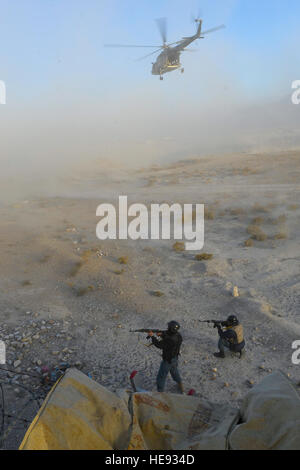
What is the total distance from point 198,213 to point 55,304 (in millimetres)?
12473

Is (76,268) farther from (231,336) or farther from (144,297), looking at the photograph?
(231,336)

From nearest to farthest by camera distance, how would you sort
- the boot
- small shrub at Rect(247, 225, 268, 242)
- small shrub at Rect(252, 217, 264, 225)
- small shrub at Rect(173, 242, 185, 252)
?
the boot, small shrub at Rect(173, 242, 185, 252), small shrub at Rect(247, 225, 268, 242), small shrub at Rect(252, 217, 264, 225)

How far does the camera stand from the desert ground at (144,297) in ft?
23.1

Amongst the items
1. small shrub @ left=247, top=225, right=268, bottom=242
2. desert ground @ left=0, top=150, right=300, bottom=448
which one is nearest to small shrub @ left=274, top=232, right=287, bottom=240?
desert ground @ left=0, top=150, right=300, bottom=448

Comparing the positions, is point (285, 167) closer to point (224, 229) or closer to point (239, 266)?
point (224, 229)


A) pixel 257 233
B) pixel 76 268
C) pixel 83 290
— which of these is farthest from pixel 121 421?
pixel 257 233

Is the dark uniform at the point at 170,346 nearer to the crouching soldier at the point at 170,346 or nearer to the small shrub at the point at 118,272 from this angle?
the crouching soldier at the point at 170,346

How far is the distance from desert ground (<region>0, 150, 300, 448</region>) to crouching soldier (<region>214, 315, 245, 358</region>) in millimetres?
288

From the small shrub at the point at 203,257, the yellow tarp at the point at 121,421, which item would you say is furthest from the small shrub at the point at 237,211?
the yellow tarp at the point at 121,421

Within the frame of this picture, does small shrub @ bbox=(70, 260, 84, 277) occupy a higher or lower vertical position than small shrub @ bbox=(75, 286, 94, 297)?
higher

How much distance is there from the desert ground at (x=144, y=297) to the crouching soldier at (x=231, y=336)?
29 cm

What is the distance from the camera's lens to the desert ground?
23.1ft

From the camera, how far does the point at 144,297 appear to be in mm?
10438

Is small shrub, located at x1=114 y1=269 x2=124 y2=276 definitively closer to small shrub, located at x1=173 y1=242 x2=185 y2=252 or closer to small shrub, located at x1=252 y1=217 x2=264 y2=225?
small shrub, located at x1=173 y1=242 x2=185 y2=252
